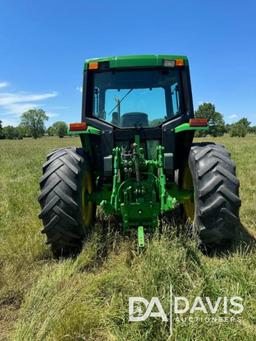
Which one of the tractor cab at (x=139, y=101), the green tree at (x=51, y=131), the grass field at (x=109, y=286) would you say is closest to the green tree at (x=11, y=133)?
the green tree at (x=51, y=131)

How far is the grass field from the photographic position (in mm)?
2672

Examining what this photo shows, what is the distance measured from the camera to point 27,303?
10.4ft

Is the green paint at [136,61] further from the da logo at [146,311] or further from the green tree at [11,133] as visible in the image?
the green tree at [11,133]

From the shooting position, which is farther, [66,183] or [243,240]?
[243,240]

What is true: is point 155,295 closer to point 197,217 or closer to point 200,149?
point 197,217

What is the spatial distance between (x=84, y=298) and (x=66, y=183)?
1413 mm

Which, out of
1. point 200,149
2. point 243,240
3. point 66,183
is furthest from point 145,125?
point 243,240

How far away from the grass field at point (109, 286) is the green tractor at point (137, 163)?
0.28 m

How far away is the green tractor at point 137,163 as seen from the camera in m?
4.07

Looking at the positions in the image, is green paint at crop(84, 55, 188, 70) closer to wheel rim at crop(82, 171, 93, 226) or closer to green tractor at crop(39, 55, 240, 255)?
green tractor at crop(39, 55, 240, 255)

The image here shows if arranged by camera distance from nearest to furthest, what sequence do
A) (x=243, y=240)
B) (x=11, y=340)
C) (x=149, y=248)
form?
(x=11, y=340), (x=149, y=248), (x=243, y=240)

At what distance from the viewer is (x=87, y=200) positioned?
4852 millimetres

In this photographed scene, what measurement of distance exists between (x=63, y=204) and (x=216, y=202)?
64.2 inches

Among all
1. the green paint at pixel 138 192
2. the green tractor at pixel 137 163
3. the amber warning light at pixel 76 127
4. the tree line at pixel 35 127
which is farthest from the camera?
the tree line at pixel 35 127
